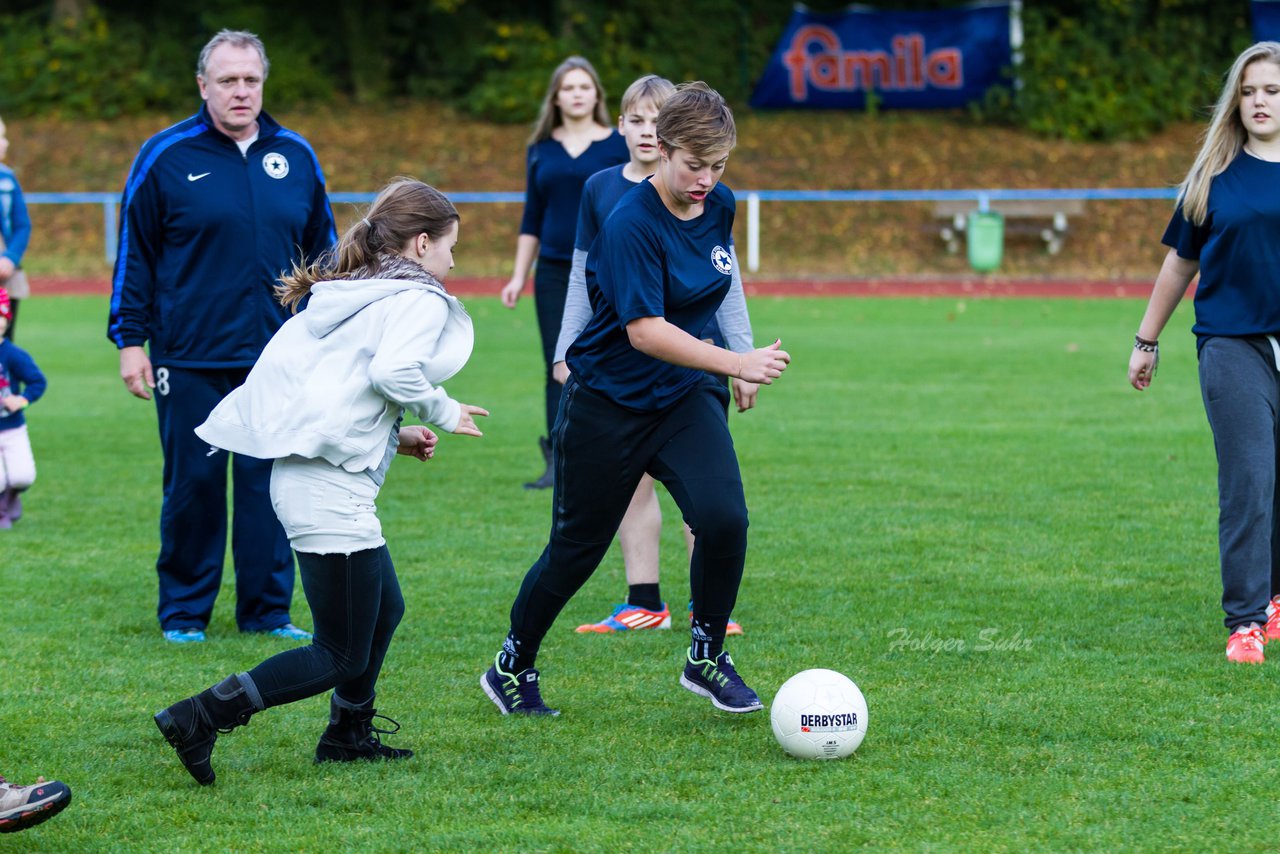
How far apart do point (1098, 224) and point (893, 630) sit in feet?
75.9

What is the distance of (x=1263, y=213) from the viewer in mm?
5367

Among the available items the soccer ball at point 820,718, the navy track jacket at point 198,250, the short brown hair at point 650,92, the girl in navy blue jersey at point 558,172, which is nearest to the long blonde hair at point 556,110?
the girl in navy blue jersey at point 558,172

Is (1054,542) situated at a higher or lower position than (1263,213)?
lower

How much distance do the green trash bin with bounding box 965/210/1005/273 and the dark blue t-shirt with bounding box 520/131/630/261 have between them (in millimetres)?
17736

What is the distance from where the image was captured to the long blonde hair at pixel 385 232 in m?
4.25

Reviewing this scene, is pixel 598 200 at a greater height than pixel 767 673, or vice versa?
pixel 598 200

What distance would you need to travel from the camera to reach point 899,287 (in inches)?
953

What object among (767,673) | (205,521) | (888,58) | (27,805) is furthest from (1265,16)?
(27,805)

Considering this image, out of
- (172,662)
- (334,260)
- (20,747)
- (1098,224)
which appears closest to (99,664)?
(172,662)

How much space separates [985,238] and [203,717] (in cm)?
2256

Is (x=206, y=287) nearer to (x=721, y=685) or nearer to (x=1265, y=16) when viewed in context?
(x=721, y=685)

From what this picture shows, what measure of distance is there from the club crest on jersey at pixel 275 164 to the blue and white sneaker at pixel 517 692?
2.22m

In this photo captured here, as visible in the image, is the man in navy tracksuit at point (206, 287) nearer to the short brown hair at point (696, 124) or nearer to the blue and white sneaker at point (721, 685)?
the blue and white sneaker at point (721, 685)

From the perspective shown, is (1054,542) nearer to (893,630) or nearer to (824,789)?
(893,630)
